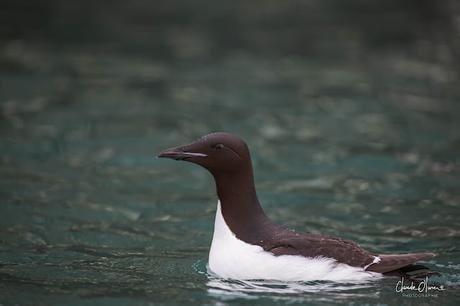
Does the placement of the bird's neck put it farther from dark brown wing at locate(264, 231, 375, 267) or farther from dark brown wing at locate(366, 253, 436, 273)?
dark brown wing at locate(366, 253, 436, 273)


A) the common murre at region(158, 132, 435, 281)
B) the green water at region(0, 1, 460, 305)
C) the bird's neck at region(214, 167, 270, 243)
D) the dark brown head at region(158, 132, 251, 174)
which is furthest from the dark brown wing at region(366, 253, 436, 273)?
the dark brown head at region(158, 132, 251, 174)

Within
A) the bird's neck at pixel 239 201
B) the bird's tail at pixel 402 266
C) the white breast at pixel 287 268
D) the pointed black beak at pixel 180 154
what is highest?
the pointed black beak at pixel 180 154

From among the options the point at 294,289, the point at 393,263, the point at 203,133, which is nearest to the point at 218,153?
the point at 294,289

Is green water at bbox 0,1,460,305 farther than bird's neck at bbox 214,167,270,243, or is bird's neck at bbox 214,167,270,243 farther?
green water at bbox 0,1,460,305

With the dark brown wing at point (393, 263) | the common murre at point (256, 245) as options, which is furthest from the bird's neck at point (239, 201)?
the dark brown wing at point (393, 263)

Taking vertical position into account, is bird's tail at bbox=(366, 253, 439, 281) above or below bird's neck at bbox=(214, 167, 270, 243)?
below

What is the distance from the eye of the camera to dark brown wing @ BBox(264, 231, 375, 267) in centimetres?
796

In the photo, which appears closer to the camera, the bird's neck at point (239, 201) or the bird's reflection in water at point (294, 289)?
the bird's reflection in water at point (294, 289)

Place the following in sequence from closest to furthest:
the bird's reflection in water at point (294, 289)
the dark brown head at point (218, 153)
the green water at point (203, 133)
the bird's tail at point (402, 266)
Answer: the bird's reflection in water at point (294, 289), the bird's tail at point (402, 266), the dark brown head at point (218, 153), the green water at point (203, 133)

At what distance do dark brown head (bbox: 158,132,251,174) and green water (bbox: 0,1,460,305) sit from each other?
40.3 inches

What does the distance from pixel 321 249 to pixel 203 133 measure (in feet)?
22.4

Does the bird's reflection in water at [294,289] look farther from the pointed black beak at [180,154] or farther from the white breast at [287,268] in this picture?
the pointed black beak at [180,154]

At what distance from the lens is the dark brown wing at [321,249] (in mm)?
7957

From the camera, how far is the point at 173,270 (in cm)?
Answer: 900
